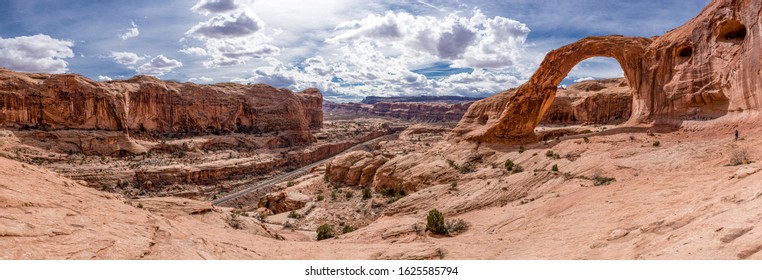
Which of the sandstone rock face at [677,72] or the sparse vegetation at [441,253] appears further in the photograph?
the sandstone rock face at [677,72]

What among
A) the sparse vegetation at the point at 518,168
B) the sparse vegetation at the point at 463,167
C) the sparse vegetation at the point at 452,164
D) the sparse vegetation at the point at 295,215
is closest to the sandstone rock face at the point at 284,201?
the sparse vegetation at the point at 295,215

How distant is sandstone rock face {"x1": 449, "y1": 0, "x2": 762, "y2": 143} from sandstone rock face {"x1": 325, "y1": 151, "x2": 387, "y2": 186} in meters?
7.52

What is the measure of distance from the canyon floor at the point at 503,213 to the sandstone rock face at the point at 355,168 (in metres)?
4.34

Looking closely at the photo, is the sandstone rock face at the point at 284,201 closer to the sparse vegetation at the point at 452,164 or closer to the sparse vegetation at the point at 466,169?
the sparse vegetation at the point at 452,164

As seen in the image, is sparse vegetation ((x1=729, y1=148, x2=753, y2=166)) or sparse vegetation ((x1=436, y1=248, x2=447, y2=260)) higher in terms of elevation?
sparse vegetation ((x1=729, y1=148, x2=753, y2=166))

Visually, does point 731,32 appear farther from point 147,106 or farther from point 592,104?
point 147,106

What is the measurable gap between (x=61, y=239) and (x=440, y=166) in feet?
66.4

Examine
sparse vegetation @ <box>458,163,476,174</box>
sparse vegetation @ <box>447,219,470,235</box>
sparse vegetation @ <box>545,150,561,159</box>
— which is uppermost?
sparse vegetation @ <box>545,150,561,159</box>

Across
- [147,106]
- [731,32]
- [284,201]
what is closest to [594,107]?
[731,32]

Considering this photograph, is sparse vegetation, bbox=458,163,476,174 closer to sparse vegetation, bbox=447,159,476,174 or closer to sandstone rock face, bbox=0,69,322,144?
sparse vegetation, bbox=447,159,476,174

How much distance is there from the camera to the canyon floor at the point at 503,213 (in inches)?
286

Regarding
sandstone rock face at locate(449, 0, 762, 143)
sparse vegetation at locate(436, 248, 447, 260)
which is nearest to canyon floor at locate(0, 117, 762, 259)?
sparse vegetation at locate(436, 248, 447, 260)

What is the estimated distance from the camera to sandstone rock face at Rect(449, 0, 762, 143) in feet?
62.1
